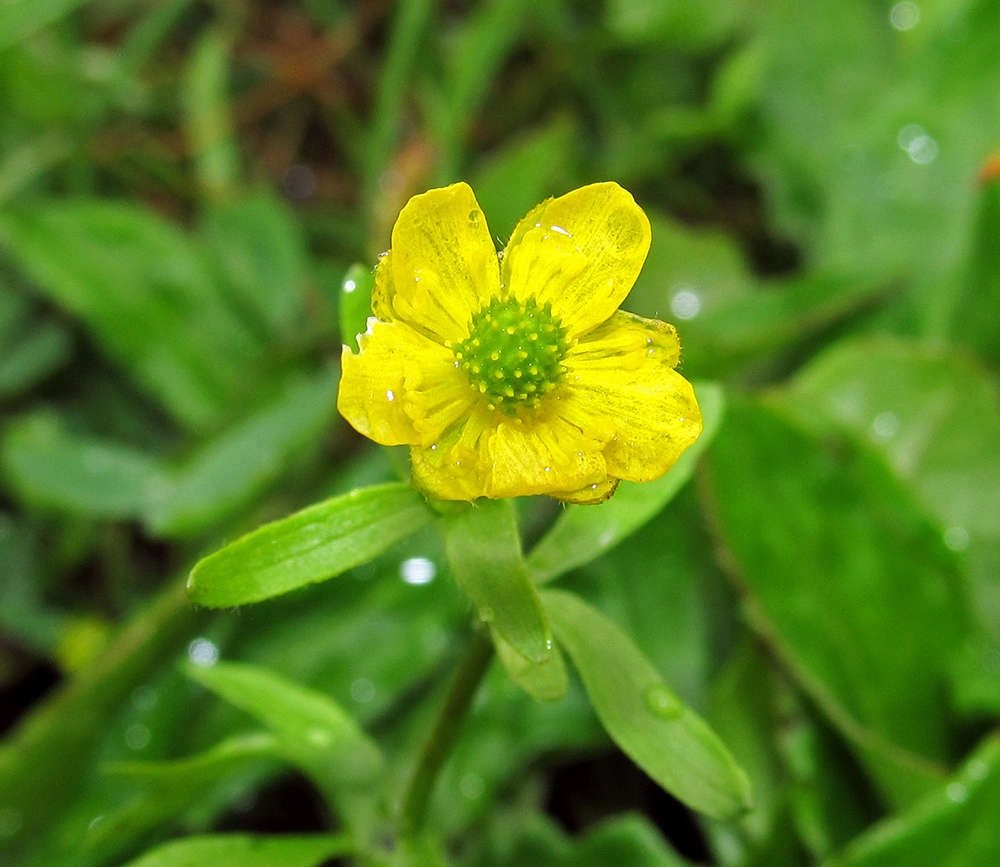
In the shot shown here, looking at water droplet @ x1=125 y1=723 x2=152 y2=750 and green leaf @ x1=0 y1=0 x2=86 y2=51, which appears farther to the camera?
green leaf @ x1=0 y1=0 x2=86 y2=51

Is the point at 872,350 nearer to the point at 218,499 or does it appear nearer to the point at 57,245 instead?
the point at 218,499

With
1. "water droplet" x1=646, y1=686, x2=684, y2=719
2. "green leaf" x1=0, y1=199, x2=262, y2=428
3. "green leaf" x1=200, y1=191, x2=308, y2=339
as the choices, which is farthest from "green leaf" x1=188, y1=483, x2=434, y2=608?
"green leaf" x1=200, y1=191, x2=308, y2=339

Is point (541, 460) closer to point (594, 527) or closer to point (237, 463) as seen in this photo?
point (594, 527)

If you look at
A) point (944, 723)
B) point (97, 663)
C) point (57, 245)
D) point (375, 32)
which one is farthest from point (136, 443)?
point (944, 723)

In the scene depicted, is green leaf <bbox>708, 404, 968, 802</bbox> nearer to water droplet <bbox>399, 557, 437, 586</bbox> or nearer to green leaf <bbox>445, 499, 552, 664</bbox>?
water droplet <bbox>399, 557, 437, 586</bbox>

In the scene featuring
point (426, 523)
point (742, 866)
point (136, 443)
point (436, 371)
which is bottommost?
point (742, 866)

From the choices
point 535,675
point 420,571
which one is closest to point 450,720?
point 535,675

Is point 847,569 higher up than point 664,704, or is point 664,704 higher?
point 664,704
